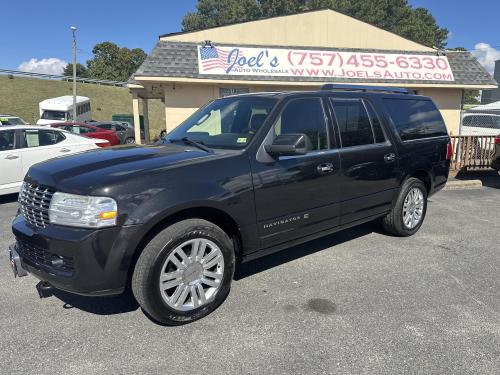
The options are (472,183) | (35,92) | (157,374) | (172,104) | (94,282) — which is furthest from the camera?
(35,92)

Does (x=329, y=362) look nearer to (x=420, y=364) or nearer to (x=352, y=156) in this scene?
(x=420, y=364)

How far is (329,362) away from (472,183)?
834cm

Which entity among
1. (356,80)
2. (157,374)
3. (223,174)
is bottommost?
(157,374)

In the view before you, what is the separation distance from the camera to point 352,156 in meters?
4.38

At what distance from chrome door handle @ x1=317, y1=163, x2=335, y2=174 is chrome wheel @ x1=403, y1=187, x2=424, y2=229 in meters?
1.73

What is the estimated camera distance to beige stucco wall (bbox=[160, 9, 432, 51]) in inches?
517

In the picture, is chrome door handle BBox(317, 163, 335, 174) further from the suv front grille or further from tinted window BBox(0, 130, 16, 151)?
tinted window BBox(0, 130, 16, 151)

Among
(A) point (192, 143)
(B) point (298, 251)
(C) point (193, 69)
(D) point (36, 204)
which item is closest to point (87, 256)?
(D) point (36, 204)

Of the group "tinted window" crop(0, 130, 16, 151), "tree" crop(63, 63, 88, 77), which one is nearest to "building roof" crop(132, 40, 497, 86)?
"tinted window" crop(0, 130, 16, 151)

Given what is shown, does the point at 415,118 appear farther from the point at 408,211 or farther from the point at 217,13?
the point at 217,13

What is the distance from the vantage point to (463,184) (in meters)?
9.37

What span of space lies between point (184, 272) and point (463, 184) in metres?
8.37

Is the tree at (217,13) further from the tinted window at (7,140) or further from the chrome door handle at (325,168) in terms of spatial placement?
the chrome door handle at (325,168)

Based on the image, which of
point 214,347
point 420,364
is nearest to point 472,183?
point 420,364
